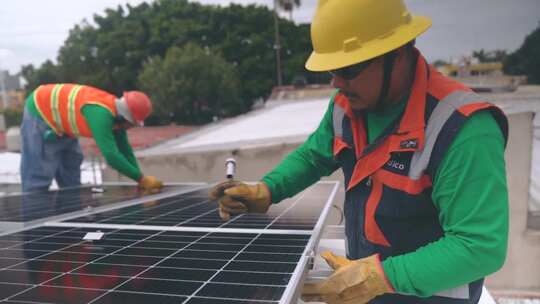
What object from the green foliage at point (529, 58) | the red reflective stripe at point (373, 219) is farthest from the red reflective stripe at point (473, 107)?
the green foliage at point (529, 58)

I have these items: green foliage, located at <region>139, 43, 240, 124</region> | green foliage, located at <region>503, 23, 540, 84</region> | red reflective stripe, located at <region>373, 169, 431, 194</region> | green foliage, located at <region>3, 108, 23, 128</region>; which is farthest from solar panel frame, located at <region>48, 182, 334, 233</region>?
green foliage, located at <region>3, 108, 23, 128</region>

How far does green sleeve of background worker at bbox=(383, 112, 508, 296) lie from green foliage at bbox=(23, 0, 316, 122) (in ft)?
122

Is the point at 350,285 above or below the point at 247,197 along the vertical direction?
below

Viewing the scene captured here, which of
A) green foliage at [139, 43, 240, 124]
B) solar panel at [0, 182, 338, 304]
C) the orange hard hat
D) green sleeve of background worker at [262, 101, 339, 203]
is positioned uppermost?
green foliage at [139, 43, 240, 124]

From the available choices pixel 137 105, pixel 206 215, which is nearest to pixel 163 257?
pixel 206 215

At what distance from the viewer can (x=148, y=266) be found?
202 cm

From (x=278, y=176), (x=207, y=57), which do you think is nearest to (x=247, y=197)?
(x=278, y=176)

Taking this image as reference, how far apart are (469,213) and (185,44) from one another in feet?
133

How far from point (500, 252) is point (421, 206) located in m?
0.34

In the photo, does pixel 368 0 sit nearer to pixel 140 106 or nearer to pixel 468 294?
pixel 468 294

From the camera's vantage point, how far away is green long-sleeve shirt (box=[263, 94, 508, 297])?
4.85 ft

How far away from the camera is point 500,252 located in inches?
59.5

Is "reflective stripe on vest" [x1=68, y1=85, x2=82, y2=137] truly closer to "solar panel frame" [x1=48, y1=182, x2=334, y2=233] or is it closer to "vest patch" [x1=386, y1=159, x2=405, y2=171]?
"solar panel frame" [x1=48, y1=182, x2=334, y2=233]

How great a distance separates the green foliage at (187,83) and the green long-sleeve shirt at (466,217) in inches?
1256
